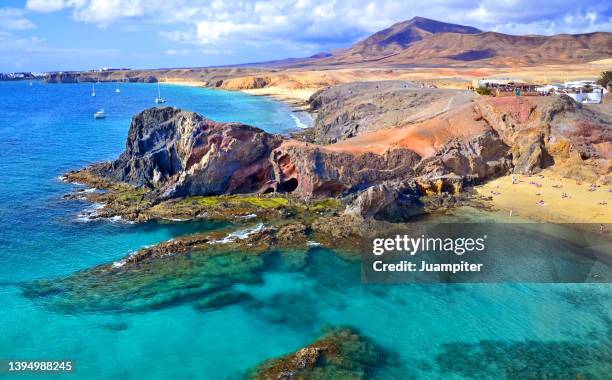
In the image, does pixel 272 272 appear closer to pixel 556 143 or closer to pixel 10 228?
pixel 10 228

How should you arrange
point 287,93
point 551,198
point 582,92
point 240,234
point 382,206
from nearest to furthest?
1. point 240,234
2. point 382,206
3. point 551,198
4. point 582,92
5. point 287,93

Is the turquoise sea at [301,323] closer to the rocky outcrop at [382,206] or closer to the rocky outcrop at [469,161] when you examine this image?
the rocky outcrop at [382,206]

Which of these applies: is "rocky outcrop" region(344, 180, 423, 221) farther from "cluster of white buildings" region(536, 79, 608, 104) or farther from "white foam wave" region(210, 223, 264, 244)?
"cluster of white buildings" region(536, 79, 608, 104)

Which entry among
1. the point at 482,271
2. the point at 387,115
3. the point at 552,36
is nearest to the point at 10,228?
the point at 482,271

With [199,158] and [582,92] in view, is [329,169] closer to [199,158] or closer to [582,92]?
[199,158]

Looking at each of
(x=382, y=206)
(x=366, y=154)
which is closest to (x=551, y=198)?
(x=382, y=206)

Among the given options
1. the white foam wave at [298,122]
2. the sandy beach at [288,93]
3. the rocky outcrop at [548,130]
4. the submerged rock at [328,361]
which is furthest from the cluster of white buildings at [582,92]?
the sandy beach at [288,93]
